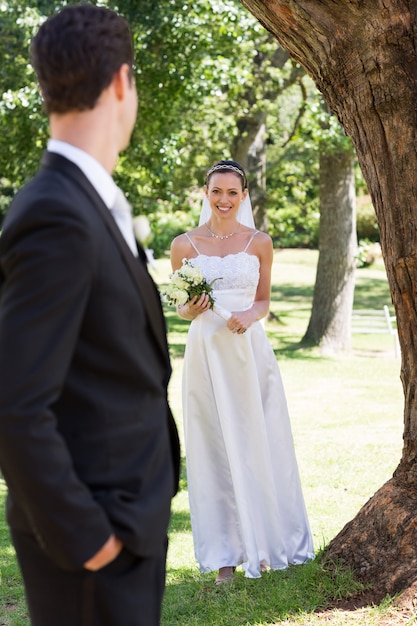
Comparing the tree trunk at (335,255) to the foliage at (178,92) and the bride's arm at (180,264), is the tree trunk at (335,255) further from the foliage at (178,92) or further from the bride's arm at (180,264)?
the bride's arm at (180,264)

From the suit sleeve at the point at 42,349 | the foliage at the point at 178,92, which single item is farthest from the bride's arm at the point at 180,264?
the foliage at the point at 178,92

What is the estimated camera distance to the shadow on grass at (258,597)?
4910 mm

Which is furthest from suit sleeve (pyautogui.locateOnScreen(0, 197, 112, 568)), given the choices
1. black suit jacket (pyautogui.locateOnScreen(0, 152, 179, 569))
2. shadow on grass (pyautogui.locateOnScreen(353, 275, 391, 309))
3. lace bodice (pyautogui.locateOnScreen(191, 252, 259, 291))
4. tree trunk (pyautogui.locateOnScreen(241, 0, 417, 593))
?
shadow on grass (pyautogui.locateOnScreen(353, 275, 391, 309))

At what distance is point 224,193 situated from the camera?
20.2 feet

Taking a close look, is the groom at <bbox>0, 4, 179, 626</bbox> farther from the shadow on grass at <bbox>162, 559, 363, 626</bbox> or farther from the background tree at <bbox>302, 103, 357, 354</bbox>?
the background tree at <bbox>302, 103, 357, 354</bbox>

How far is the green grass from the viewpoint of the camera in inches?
196

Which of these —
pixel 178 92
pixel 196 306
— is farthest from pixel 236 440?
pixel 178 92

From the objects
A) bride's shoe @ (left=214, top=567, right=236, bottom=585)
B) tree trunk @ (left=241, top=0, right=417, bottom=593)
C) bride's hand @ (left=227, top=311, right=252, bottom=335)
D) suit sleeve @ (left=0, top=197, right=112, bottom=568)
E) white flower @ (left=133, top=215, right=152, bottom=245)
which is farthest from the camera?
bride's hand @ (left=227, top=311, right=252, bottom=335)

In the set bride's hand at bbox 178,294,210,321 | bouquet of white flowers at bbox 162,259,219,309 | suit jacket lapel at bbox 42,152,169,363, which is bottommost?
Answer: bride's hand at bbox 178,294,210,321

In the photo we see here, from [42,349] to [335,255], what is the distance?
18222mm

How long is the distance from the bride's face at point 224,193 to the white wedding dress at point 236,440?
0.30 meters

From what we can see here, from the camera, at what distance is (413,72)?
4578 millimetres

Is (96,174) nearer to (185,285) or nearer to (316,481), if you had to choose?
(185,285)

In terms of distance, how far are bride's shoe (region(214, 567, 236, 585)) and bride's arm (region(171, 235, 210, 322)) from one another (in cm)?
157
